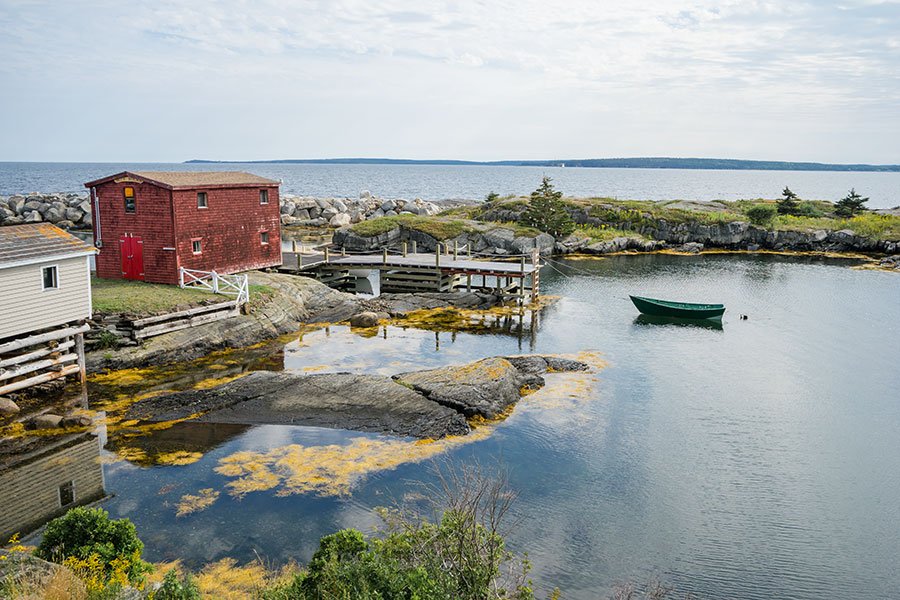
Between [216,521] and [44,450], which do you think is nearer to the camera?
[216,521]

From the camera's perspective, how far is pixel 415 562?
12000 millimetres

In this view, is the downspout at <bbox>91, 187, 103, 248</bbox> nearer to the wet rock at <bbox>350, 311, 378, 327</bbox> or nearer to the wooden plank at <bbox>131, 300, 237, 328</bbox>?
the wooden plank at <bbox>131, 300, 237, 328</bbox>

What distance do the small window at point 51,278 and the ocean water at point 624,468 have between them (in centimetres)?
459

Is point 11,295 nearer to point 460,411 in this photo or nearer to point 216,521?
point 216,521

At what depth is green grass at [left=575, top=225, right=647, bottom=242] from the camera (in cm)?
7456

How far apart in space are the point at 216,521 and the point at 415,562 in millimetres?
8303

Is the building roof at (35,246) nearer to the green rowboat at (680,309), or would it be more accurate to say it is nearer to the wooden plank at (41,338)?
the wooden plank at (41,338)

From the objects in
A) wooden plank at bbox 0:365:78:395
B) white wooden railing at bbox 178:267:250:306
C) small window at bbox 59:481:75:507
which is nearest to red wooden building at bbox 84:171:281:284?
white wooden railing at bbox 178:267:250:306

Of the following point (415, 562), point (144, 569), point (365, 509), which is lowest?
point (365, 509)

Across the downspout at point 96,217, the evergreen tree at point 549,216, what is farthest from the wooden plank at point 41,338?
the evergreen tree at point 549,216

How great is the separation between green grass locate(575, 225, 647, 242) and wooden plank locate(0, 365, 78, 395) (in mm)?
55199

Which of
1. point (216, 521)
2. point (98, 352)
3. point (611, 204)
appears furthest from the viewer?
point (611, 204)

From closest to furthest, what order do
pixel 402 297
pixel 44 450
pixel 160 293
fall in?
pixel 44 450, pixel 160 293, pixel 402 297

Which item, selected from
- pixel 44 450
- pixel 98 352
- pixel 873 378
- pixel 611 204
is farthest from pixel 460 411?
pixel 611 204
